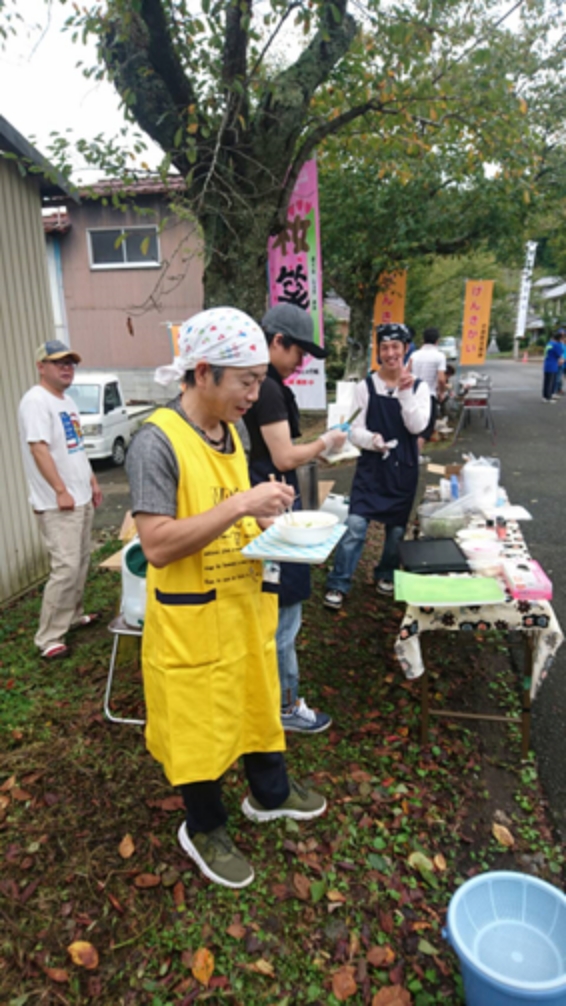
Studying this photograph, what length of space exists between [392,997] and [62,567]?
10.1 feet

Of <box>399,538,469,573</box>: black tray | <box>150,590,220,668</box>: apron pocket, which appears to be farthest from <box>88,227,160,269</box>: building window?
<box>150,590,220,668</box>: apron pocket

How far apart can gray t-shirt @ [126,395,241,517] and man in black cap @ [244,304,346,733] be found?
0.88 m

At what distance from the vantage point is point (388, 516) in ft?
14.1

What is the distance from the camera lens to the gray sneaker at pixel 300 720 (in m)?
3.14

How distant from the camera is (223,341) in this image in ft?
5.63

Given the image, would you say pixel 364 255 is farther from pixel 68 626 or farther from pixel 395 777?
pixel 395 777

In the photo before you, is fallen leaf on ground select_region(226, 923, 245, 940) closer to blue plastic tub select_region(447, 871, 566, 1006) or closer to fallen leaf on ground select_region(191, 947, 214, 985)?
fallen leaf on ground select_region(191, 947, 214, 985)

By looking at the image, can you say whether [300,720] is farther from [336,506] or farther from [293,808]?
A: [336,506]

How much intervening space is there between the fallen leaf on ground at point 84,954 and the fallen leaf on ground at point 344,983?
0.81m

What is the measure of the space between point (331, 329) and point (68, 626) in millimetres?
18594

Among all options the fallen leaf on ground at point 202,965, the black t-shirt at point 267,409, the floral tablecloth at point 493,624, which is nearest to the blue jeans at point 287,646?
the floral tablecloth at point 493,624

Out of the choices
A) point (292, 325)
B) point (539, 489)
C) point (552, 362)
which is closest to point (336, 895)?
point (292, 325)

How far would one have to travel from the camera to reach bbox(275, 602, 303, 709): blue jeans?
274 centimetres

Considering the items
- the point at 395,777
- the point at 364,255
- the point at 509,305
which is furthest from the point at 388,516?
the point at 509,305
